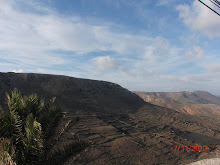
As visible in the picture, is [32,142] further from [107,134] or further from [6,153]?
[107,134]

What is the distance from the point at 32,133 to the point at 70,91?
30.9 metres

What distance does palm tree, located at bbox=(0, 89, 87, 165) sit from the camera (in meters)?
3.70

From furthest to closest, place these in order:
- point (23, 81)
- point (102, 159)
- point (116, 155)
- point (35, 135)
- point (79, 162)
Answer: point (23, 81) → point (116, 155) → point (102, 159) → point (79, 162) → point (35, 135)

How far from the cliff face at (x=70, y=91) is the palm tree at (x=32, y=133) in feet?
71.5

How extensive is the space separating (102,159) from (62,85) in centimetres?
2594

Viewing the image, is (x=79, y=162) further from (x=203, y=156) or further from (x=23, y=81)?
(x=23, y=81)

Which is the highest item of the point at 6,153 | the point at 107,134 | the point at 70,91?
the point at 70,91

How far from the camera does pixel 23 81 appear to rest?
30.7m

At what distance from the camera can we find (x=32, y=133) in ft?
11.9

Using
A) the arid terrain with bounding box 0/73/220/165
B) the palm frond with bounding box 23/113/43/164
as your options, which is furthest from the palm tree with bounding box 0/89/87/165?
the arid terrain with bounding box 0/73/220/165

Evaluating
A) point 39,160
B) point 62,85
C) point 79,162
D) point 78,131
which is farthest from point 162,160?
point 62,85

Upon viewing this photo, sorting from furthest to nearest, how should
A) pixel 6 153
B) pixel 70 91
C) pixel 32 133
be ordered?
pixel 70 91
pixel 32 133
pixel 6 153

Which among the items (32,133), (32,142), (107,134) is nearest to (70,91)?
(107,134)

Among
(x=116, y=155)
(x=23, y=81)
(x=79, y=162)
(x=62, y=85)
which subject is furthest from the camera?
(x=62, y=85)
